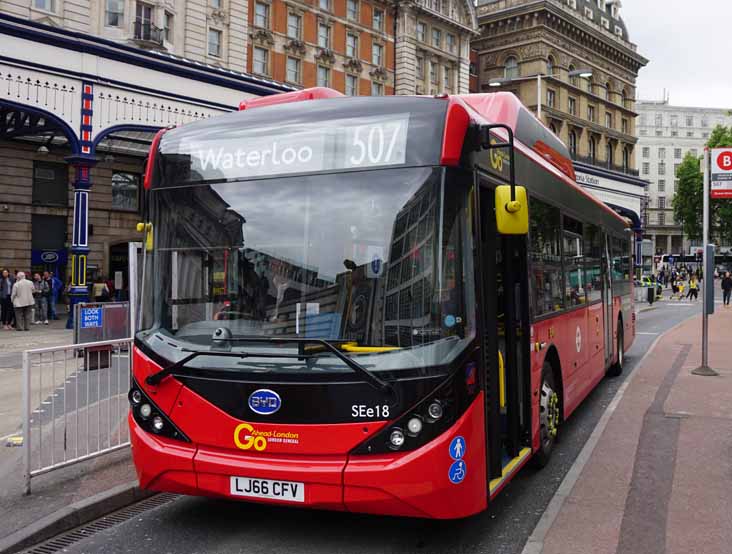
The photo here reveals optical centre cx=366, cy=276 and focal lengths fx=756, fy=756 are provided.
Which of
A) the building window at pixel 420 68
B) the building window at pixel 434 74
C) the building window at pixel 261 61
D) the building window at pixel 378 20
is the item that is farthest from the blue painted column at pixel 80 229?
the building window at pixel 434 74

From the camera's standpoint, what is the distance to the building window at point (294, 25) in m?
42.3

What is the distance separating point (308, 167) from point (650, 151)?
12672 cm

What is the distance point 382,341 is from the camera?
4422mm

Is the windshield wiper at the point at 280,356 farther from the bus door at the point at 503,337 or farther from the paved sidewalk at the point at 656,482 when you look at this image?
the paved sidewalk at the point at 656,482

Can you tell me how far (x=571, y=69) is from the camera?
6184 centimetres

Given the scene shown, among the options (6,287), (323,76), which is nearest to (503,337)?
(6,287)

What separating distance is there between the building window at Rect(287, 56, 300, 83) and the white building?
8830 cm

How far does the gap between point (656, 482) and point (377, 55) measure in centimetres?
4458

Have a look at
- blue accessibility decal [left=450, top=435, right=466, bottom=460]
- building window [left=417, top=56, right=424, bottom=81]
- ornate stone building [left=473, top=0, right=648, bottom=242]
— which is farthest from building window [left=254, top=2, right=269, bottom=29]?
blue accessibility decal [left=450, top=435, right=466, bottom=460]

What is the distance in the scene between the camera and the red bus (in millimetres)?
4344

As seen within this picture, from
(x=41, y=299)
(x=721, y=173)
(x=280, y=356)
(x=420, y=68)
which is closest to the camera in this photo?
(x=280, y=356)

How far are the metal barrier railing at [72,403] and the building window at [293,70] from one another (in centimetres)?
3767

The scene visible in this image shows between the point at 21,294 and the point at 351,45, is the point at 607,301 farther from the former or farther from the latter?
the point at 351,45

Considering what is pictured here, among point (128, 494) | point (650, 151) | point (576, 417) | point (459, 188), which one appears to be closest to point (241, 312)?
point (459, 188)
